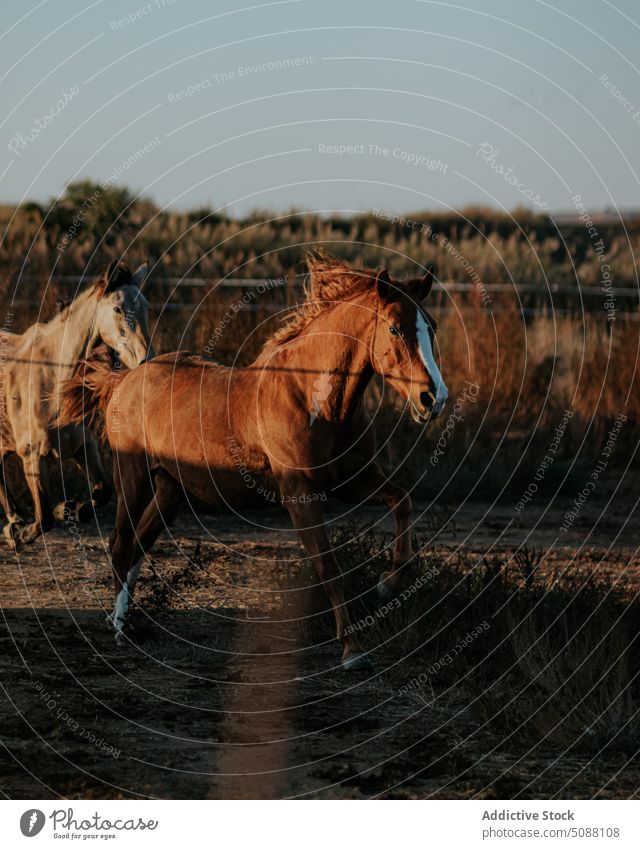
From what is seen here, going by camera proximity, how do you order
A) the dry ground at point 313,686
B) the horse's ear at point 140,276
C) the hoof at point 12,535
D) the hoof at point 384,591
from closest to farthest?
the dry ground at point 313,686, the hoof at point 384,591, the hoof at point 12,535, the horse's ear at point 140,276

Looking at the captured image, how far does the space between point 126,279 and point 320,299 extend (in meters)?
3.04

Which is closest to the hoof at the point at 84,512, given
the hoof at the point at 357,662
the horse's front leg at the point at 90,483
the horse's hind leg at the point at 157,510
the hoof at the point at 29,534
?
the horse's front leg at the point at 90,483

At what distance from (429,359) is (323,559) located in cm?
122

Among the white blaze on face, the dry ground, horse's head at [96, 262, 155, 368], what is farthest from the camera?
horse's head at [96, 262, 155, 368]

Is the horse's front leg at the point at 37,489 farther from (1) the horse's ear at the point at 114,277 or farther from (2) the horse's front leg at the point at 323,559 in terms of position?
(2) the horse's front leg at the point at 323,559

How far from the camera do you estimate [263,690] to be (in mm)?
6828

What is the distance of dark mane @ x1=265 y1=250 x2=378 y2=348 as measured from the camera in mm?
7000

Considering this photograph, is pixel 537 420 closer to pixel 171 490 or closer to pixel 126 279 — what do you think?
pixel 126 279

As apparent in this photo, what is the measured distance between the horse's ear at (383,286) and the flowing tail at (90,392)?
227 cm

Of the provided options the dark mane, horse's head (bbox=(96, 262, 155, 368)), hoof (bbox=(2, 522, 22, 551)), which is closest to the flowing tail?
horse's head (bbox=(96, 262, 155, 368))

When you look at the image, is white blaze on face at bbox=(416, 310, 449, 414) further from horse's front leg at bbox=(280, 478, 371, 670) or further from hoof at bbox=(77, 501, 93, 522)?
hoof at bbox=(77, 501, 93, 522)

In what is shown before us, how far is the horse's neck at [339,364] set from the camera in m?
6.87

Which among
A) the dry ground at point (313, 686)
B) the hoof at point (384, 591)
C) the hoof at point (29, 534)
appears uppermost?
the hoof at point (29, 534)

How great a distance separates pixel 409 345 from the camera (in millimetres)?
6566
